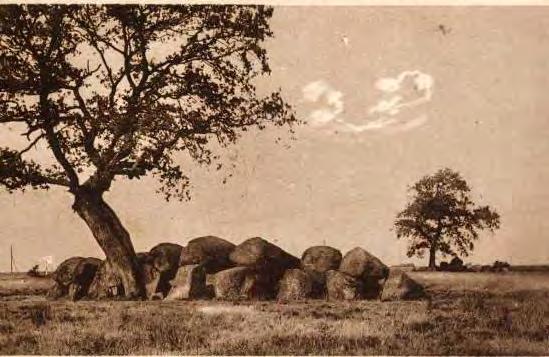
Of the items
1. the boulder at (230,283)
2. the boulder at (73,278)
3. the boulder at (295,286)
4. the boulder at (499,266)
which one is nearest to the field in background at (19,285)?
the boulder at (73,278)

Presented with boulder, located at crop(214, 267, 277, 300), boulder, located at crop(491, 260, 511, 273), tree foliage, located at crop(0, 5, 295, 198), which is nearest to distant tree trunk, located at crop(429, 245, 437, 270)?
boulder, located at crop(491, 260, 511, 273)

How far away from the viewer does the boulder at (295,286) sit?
37.2 feet

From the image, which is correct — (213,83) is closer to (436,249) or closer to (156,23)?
(156,23)

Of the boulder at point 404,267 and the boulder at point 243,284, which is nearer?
the boulder at point 404,267

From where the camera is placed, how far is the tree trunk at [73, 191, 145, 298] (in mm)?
10906

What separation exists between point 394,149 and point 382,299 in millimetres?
2263

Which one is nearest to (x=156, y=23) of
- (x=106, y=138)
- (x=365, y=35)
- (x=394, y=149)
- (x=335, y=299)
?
(x=106, y=138)

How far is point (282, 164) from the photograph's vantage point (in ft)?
34.4

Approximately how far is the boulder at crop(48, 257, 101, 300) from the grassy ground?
2.85ft

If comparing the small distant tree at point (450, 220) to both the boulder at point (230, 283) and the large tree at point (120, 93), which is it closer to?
the large tree at point (120, 93)

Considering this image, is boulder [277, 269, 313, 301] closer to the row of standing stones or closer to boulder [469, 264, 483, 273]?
the row of standing stones

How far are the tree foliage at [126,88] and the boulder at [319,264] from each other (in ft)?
6.82

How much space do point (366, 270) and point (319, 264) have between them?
717 millimetres

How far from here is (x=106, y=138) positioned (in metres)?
11.0
